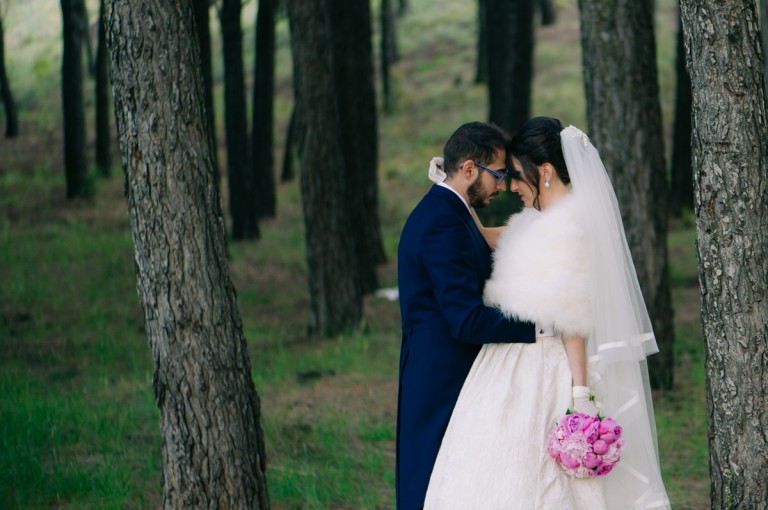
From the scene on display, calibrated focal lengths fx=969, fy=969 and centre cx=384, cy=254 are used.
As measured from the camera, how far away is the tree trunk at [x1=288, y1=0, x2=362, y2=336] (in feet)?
38.9

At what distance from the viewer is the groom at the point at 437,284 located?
4.43 metres

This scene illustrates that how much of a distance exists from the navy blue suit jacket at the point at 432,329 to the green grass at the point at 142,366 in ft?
7.15

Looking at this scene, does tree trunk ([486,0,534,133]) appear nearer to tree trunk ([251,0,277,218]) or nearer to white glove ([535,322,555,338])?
tree trunk ([251,0,277,218])

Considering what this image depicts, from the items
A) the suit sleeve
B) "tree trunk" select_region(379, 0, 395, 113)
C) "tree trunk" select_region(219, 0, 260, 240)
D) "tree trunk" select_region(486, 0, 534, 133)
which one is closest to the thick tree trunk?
"tree trunk" select_region(219, 0, 260, 240)

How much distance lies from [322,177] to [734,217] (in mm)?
7888

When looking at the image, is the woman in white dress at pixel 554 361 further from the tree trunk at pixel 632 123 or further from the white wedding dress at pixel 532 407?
the tree trunk at pixel 632 123

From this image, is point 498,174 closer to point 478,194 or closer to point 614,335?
point 478,194

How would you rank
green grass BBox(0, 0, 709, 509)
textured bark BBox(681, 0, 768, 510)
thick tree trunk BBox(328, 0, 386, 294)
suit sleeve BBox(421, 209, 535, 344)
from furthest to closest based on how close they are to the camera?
1. thick tree trunk BBox(328, 0, 386, 294)
2. green grass BBox(0, 0, 709, 509)
3. textured bark BBox(681, 0, 768, 510)
4. suit sleeve BBox(421, 209, 535, 344)

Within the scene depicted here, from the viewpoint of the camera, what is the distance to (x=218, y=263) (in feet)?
17.4

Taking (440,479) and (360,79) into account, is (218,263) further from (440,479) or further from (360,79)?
(360,79)

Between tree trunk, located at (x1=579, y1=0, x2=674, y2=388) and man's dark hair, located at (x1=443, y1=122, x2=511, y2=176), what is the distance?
16.8 feet

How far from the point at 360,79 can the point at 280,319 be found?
164 inches

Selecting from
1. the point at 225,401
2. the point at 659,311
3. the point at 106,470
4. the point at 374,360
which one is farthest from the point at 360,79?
the point at 225,401

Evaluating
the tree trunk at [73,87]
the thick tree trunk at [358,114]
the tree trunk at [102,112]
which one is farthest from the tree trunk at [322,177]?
the tree trunk at [102,112]
